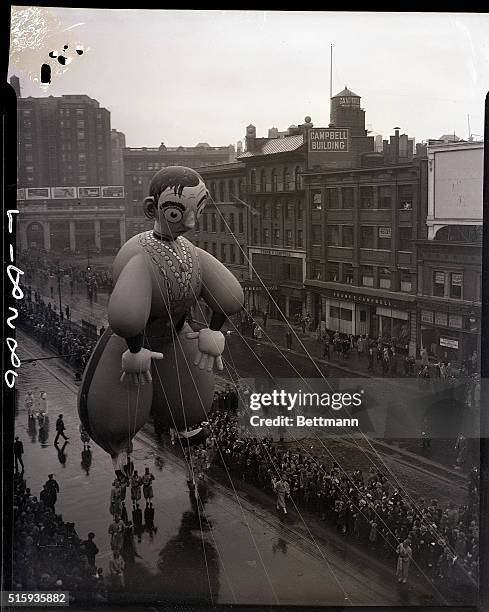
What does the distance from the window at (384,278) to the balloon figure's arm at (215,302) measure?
1.71 feet

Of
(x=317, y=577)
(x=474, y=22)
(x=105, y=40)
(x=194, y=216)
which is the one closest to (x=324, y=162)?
(x=194, y=216)

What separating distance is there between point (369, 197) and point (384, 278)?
30 centimetres

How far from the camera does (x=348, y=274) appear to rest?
2943 mm

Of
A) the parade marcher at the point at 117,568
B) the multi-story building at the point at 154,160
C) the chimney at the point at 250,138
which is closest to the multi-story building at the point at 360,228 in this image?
the chimney at the point at 250,138

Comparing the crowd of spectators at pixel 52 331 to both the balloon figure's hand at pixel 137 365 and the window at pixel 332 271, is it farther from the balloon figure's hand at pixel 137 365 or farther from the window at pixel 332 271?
the window at pixel 332 271

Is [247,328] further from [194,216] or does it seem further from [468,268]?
[468,268]

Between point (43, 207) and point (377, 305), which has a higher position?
point (43, 207)

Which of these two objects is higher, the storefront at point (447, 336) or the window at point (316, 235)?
the window at point (316, 235)

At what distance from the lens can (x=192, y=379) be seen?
2871mm

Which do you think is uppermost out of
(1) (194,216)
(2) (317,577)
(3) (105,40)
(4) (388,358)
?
(3) (105,40)

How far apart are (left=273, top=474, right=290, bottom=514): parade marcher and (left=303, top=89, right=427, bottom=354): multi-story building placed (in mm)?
593

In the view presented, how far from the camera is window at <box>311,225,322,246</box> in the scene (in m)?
2.94

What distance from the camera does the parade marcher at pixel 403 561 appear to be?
2840mm

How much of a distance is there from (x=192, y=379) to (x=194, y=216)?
23.2 inches
